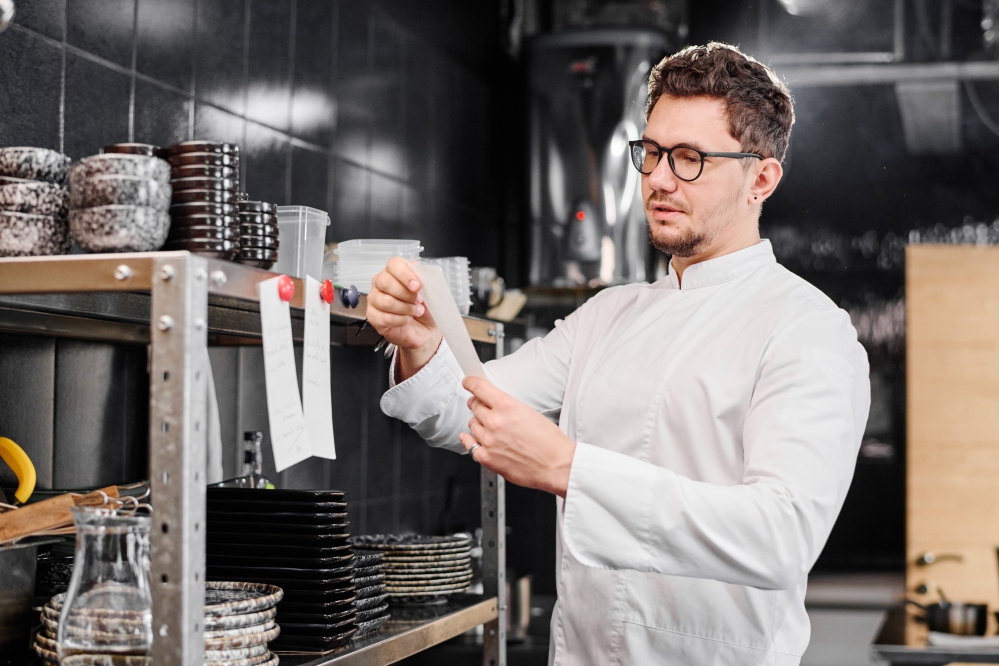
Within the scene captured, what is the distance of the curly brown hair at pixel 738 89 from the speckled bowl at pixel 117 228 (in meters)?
0.79

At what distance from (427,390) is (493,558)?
493mm

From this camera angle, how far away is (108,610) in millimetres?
1057

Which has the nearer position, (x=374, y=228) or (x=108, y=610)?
(x=108, y=610)

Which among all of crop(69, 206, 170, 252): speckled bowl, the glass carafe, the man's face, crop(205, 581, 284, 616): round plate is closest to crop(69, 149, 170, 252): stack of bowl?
crop(69, 206, 170, 252): speckled bowl

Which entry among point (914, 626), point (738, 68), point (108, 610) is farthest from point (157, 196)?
point (914, 626)

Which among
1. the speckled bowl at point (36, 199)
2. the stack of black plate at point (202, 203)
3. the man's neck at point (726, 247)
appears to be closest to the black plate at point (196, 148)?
the stack of black plate at point (202, 203)

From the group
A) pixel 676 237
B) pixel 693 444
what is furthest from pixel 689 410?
pixel 676 237

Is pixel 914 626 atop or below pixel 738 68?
below

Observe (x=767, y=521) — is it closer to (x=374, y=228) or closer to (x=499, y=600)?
(x=499, y=600)

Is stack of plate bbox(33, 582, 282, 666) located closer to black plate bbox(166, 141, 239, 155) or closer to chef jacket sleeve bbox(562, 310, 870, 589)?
chef jacket sleeve bbox(562, 310, 870, 589)

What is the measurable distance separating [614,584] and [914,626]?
2189 millimetres

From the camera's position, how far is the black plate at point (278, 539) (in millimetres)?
1419

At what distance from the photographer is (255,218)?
3.95 feet

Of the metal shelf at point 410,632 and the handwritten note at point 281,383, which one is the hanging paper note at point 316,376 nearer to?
the handwritten note at point 281,383
